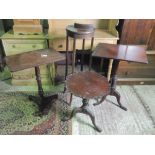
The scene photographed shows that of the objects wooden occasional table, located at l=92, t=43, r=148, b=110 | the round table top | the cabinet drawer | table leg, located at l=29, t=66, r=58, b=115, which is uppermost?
wooden occasional table, located at l=92, t=43, r=148, b=110

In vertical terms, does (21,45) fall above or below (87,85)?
above

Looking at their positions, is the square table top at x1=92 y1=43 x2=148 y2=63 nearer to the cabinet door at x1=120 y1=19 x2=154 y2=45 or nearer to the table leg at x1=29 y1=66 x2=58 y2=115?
the cabinet door at x1=120 y1=19 x2=154 y2=45

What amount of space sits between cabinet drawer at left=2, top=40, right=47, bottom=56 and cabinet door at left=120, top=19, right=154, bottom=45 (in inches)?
41.4

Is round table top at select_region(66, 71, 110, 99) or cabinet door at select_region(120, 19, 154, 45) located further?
cabinet door at select_region(120, 19, 154, 45)

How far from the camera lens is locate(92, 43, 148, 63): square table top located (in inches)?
64.8

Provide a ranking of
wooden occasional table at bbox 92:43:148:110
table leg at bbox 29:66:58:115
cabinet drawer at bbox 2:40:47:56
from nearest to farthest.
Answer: wooden occasional table at bbox 92:43:148:110, table leg at bbox 29:66:58:115, cabinet drawer at bbox 2:40:47:56

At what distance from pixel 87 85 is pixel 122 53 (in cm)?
54

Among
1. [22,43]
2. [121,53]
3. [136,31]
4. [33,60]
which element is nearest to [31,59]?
[33,60]

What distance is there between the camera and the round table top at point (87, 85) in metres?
1.49

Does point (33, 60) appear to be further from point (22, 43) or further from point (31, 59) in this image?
point (22, 43)

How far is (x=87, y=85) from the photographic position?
1.60 metres

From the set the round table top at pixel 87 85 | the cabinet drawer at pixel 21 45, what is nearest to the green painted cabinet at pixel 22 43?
the cabinet drawer at pixel 21 45

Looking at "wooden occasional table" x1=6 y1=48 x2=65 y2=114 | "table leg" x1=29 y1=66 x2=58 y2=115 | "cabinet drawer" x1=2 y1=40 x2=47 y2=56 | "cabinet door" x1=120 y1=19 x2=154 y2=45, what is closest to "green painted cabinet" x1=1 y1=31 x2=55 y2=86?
"cabinet drawer" x1=2 y1=40 x2=47 y2=56
